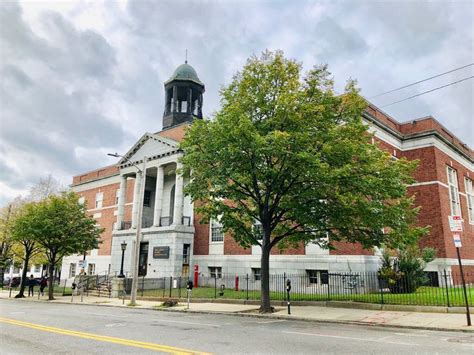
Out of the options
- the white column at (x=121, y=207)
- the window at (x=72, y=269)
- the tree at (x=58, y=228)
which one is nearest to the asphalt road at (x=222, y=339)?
the tree at (x=58, y=228)

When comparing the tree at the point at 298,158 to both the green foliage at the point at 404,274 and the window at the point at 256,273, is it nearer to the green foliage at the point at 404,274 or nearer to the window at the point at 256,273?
the green foliage at the point at 404,274

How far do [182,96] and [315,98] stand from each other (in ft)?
88.8

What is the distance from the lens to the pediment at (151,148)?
117 ft

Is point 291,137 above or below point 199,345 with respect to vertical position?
above

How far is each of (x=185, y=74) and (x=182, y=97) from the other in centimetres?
249

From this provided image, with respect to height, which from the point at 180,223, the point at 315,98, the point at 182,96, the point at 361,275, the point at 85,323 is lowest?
the point at 85,323

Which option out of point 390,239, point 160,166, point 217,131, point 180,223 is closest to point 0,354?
point 217,131

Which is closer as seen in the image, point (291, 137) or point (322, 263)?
point (291, 137)

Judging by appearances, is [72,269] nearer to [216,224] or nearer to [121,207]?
[121,207]

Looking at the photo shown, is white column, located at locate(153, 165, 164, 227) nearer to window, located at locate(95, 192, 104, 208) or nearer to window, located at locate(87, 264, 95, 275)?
window, located at locate(87, 264, 95, 275)

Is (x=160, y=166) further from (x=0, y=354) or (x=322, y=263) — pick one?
(x=0, y=354)

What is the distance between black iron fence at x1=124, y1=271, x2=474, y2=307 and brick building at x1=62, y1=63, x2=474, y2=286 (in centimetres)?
83

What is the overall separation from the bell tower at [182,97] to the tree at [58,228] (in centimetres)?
1388

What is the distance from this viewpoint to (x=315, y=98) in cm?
1681
